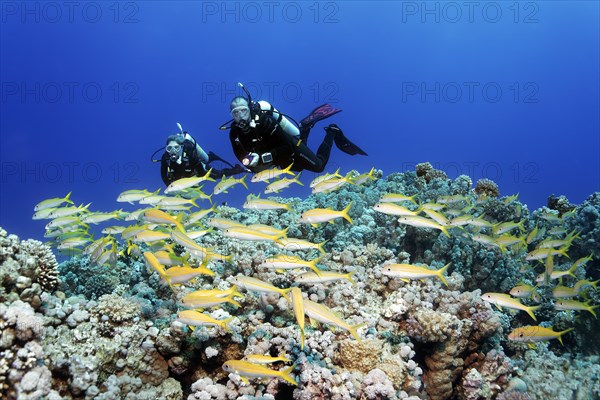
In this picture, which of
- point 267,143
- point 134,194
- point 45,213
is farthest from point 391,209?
point 45,213

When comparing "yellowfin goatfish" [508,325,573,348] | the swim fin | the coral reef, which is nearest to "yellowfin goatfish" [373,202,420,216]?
the coral reef

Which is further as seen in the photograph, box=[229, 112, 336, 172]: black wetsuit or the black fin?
the black fin

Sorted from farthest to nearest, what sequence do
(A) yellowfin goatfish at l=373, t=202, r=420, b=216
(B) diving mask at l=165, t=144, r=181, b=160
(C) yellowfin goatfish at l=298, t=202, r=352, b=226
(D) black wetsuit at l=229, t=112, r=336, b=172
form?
(B) diving mask at l=165, t=144, r=181, b=160, (D) black wetsuit at l=229, t=112, r=336, b=172, (A) yellowfin goatfish at l=373, t=202, r=420, b=216, (C) yellowfin goatfish at l=298, t=202, r=352, b=226

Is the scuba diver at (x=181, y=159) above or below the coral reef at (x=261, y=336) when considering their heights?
above

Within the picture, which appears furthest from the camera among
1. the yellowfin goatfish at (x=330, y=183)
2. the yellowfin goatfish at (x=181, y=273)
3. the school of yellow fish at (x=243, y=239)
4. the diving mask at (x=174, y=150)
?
the diving mask at (x=174, y=150)

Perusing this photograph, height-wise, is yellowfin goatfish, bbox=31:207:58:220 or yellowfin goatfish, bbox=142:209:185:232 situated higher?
yellowfin goatfish, bbox=31:207:58:220

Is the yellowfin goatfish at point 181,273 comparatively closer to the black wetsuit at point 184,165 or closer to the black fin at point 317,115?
the black wetsuit at point 184,165

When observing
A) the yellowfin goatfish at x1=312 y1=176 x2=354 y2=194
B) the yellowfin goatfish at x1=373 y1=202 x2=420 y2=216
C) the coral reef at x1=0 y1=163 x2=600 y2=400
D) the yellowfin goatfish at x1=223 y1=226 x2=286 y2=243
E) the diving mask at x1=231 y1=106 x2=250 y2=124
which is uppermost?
the diving mask at x1=231 y1=106 x2=250 y2=124

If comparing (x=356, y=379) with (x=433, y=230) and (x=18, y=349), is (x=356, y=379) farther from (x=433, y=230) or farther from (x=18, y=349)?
(x=433, y=230)

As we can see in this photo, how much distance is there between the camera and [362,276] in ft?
18.2

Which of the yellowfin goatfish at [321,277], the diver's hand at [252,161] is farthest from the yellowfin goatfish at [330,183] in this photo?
the yellowfin goatfish at [321,277]

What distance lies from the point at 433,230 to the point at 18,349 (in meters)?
7.12

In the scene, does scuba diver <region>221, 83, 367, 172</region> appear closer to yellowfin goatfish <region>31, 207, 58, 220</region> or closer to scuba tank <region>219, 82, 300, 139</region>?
scuba tank <region>219, 82, 300, 139</region>

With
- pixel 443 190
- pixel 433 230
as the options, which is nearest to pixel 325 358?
pixel 433 230
